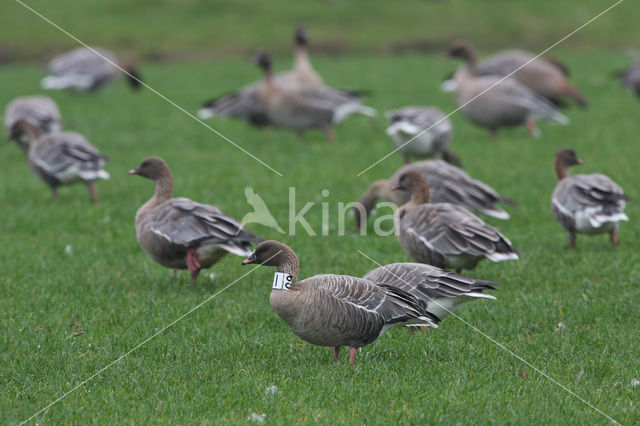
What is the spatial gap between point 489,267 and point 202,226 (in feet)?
9.85

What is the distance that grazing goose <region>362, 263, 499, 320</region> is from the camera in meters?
6.26

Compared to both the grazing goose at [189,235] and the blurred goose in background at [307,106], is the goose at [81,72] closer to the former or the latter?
the blurred goose in background at [307,106]

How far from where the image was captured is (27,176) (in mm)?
13266

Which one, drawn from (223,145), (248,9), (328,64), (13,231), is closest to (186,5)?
(248,9)

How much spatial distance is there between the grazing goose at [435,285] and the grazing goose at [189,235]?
1459 mm

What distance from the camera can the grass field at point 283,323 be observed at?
5.27 m

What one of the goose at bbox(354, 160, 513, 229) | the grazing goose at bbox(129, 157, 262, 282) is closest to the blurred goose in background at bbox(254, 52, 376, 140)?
the goose at bbox(354, 160, 513, 229)

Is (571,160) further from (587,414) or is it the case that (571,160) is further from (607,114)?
(607,114)

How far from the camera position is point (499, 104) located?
14.8 meters

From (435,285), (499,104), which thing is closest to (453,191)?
(435,285)

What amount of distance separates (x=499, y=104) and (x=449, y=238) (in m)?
8.02

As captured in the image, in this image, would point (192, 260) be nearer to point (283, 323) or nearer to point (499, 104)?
point (283, 323)

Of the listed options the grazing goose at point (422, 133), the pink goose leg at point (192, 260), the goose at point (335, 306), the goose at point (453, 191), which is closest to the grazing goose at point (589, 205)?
the goose at point (453, 191)

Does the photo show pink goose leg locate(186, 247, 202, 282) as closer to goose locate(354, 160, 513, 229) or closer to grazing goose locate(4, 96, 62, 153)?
goose locate(354, 160, 513, 229)
